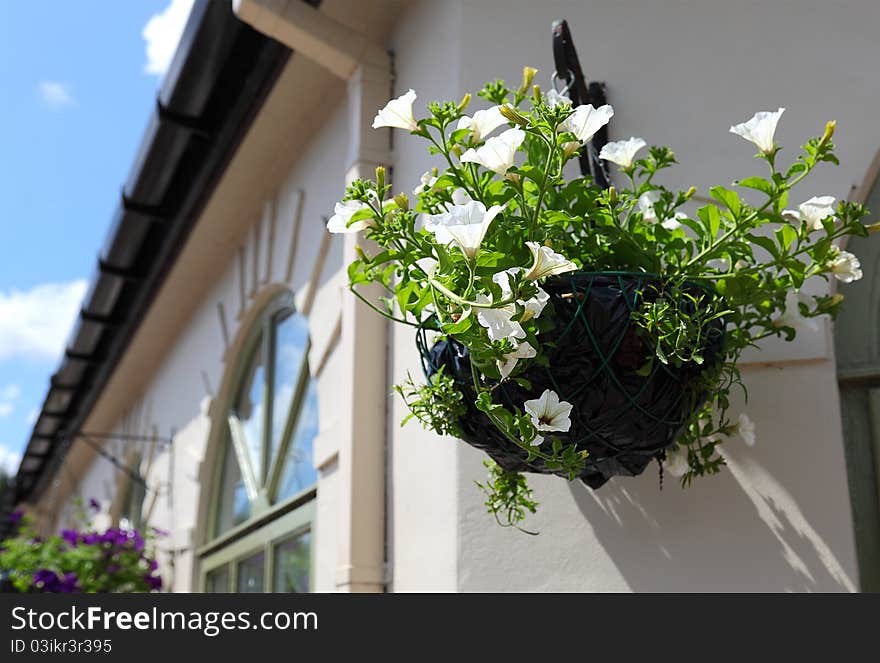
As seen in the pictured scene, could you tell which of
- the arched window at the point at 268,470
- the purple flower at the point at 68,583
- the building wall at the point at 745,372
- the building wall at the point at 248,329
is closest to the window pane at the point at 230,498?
the arched window at the point at 268,470

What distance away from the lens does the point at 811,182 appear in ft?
8.21

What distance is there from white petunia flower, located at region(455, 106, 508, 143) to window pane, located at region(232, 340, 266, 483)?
3336mm

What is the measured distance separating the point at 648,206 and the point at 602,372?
0.46 metres

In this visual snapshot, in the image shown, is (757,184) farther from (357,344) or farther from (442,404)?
(357,344)

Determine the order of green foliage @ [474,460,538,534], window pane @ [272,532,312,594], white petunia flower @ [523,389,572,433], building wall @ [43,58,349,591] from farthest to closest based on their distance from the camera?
window pane @ [272,532,312,594], building wall @ [43,58,349,591], green foliage @ [474,460,538,534], white petunia flower @ [523,389,572,433]

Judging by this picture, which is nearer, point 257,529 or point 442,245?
point 442,245

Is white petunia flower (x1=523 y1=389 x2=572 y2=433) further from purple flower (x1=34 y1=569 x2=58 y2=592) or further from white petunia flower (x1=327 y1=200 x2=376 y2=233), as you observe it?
purple flower (x1=34 y1=569 x2=58 y2=592)

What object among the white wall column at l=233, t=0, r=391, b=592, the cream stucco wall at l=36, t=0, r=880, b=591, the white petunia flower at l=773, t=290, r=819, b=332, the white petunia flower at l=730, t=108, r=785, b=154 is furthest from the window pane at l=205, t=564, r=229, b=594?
the white petunia flower at l=730, t=108, r=785, b=154

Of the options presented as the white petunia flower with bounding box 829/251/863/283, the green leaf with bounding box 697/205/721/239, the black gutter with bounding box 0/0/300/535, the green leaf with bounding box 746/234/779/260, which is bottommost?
the white petunia flower with bounding box 829/251/863/283

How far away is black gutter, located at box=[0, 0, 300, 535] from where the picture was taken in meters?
4.28

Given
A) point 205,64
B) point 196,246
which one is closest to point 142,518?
point 196,246
